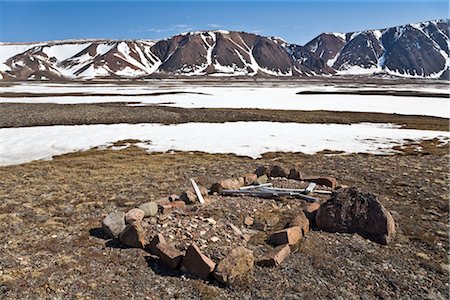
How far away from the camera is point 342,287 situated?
30.3ft

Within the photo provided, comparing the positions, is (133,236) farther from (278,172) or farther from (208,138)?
(208,138)

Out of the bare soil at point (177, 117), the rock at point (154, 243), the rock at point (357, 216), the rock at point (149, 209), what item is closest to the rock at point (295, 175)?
the rock at point (357, 216)

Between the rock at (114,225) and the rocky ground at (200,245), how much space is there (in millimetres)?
323

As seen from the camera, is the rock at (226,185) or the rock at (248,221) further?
the rock at (226,185)

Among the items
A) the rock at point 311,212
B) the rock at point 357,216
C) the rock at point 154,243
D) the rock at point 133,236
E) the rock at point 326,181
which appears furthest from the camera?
the rock at point 326,181

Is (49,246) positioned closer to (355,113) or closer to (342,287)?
(342,287)

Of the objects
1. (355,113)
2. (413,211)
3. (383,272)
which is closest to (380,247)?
(383,272)

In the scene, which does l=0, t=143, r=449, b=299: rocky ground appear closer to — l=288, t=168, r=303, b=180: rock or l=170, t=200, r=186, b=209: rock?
l=170, t=200, r=186, b=209: rock

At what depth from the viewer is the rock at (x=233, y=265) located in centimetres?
908

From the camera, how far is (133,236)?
36.2 feet

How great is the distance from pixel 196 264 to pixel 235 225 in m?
3.21

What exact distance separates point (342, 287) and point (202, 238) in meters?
4.27

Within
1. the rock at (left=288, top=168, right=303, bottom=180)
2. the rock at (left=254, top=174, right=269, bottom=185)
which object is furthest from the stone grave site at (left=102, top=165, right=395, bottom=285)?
the rock at (left=288, top=168, right=303, bottom=180)

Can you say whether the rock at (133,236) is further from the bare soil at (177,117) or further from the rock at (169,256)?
the bare soil at (177,117)
